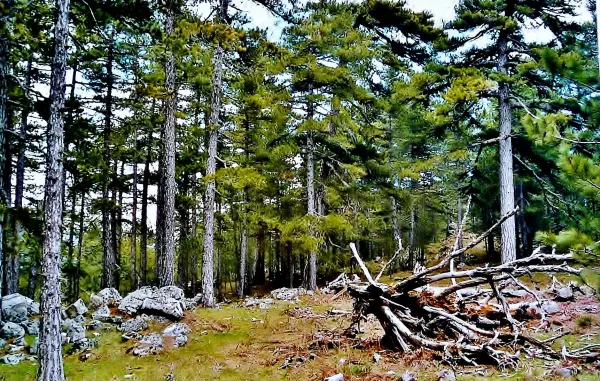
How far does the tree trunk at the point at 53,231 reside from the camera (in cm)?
522

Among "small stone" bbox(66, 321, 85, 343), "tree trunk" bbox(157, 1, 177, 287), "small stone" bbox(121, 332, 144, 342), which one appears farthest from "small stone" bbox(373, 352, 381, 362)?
"tree trunk" bbox(157, 1, 177, 287)

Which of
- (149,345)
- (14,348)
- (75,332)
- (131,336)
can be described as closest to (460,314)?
(149,345)

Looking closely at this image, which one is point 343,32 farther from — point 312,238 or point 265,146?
point 312,238

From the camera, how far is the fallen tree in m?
4.97

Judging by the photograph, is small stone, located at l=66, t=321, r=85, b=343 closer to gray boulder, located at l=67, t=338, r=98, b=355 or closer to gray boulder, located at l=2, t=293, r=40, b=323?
gray boulder, located at l=67, t=338, r=98, b=355

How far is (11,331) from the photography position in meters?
7.57

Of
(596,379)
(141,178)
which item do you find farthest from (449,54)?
(141,178)

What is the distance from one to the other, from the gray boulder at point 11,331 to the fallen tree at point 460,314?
5.96m

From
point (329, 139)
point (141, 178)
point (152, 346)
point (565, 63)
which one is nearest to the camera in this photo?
point (565, 63)

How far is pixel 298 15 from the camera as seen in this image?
41.8 feet

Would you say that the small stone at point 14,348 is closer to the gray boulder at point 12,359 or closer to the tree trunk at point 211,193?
the gray boulder at point 12,359

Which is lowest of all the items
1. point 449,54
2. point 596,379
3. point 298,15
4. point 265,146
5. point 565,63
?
point 596,379

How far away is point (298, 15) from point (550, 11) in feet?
23.2

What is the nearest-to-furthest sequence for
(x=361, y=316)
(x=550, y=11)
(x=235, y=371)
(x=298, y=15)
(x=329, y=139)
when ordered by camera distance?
(x=235, y=371) → (x=361, y=316) → (x=550, y=11) → (x=298, y=15) → (x=329, y=139)
